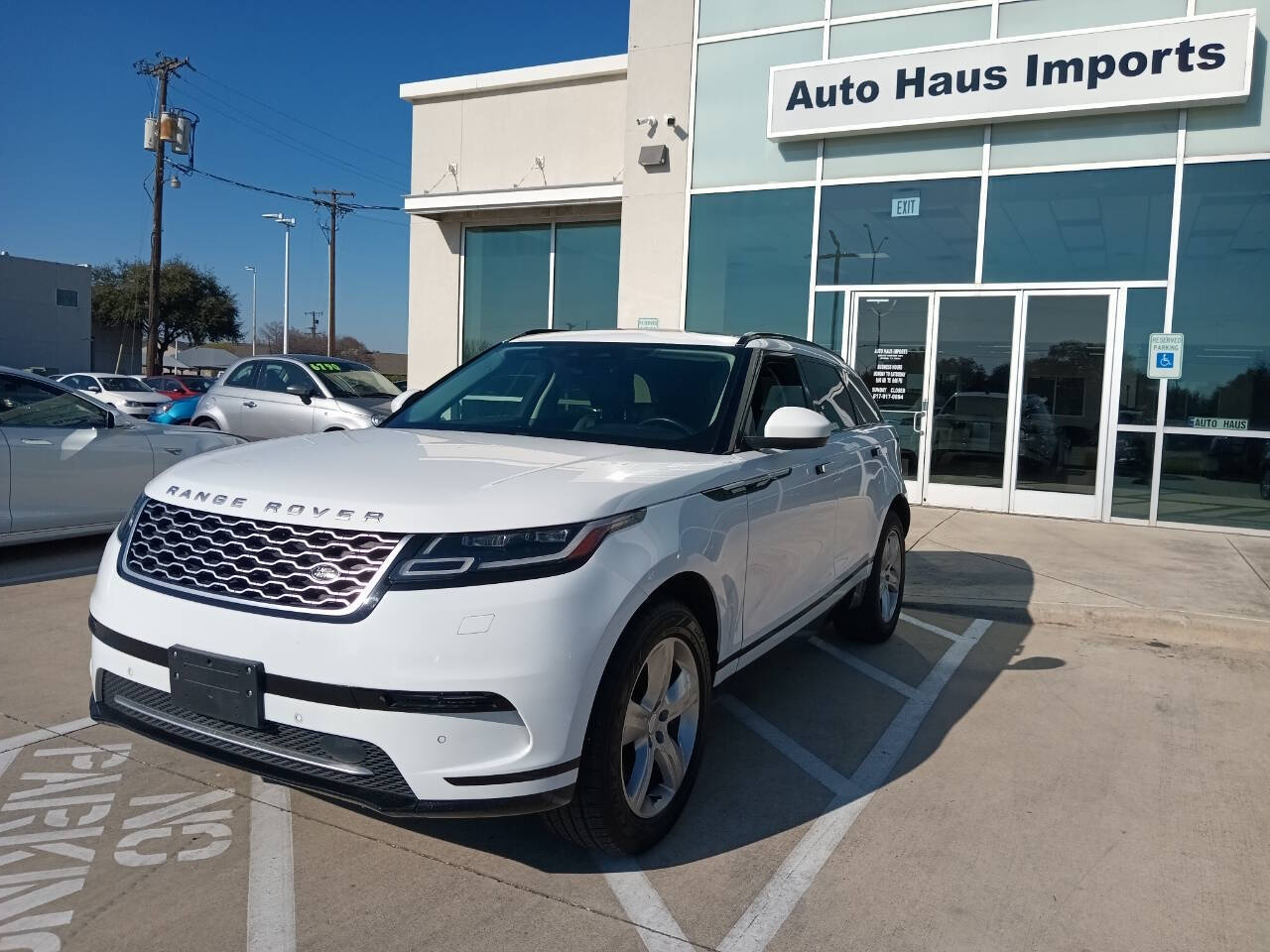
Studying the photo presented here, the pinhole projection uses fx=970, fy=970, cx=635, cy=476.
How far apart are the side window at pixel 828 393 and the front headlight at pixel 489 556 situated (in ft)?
8.41

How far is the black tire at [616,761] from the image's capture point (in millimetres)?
2807

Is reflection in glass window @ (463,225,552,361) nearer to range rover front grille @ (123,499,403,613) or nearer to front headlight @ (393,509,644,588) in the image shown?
range rover front grille @ (123,499,403,613)

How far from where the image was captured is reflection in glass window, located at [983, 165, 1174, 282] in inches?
406

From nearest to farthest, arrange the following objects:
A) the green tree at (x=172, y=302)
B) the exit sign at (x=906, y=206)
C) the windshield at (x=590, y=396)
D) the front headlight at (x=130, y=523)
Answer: the front headlight at (x=130, y=523), the windshield at (x=590, y=396), the exit sign at (x=906, y=206), the green tree at (x=172, y=302)

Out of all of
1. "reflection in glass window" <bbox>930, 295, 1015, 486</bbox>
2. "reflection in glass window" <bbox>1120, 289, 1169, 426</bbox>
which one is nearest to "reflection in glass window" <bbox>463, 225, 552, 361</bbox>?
"reflection in glass window" <bbox>930, 295, 1015, 486</bbox>

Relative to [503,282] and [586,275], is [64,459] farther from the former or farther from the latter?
[503,282]

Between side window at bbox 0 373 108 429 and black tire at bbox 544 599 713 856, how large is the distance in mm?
6124

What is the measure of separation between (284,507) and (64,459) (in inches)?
220

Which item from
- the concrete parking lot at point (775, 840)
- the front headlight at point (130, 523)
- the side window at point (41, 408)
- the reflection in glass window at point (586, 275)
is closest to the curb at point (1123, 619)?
the concrete parking lot at point (775, 840)

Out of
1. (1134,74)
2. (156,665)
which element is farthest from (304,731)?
(1134,74)

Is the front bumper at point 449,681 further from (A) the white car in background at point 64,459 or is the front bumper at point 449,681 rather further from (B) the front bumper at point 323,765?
(A) the white car in background at point 64,459

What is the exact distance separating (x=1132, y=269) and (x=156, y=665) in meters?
10.5

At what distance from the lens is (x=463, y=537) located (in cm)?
267

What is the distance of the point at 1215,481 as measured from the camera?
10.2 metres
